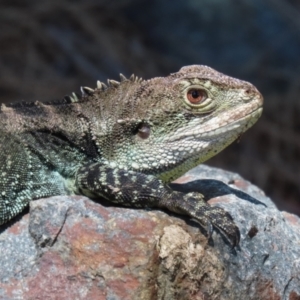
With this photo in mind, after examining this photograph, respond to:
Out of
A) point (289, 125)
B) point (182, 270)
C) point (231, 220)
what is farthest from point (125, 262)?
point (289, 125)

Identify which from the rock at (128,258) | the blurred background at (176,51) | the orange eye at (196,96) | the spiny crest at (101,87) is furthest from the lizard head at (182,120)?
the blurred background at (176,51)

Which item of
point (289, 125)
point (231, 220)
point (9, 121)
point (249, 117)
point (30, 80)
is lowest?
point (30, 80)

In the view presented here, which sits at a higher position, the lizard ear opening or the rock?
the lizard ear opening

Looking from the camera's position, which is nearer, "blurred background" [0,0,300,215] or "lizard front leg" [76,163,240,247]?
"lizard front leg" [76,163,240,247]

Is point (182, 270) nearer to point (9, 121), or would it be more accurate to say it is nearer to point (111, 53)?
point (9, 121)

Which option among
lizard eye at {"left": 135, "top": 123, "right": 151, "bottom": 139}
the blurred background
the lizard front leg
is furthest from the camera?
the blurred background

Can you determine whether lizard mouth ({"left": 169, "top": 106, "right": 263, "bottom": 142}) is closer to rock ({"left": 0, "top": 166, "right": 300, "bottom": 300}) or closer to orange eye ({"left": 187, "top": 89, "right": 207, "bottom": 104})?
orange eye ({"left": 187, "top": 89, "right": 207, "bottom": 104})

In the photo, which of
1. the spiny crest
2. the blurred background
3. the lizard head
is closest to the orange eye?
the lizard head

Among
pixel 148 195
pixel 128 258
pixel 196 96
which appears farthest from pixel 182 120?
pixel 128 258
